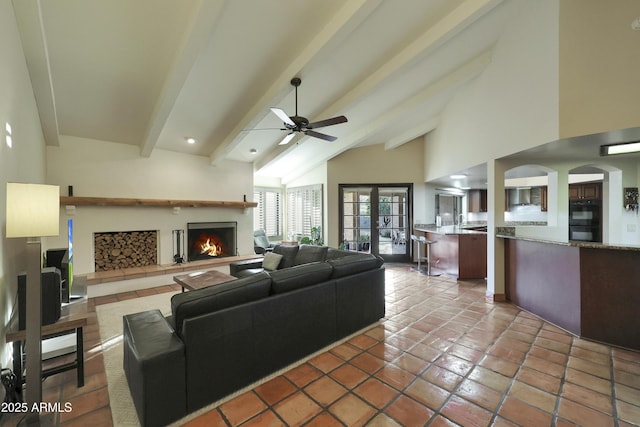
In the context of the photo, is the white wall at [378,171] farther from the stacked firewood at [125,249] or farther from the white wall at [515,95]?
the stacked firewood at [125,249]

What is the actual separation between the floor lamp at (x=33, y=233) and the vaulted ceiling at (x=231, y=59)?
181 centimetres

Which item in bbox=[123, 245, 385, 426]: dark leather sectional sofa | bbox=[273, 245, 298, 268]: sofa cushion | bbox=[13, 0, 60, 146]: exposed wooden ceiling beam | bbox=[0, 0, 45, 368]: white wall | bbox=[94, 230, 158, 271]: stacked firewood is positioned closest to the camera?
bbox=[123, 245, 385, 426]: dark leather sectional sofa

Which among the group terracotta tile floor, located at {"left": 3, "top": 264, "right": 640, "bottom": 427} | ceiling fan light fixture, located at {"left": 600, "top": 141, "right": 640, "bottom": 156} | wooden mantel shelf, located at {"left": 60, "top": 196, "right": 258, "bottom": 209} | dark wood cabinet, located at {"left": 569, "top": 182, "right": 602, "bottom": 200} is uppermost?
ceiling fan light fixture, located at {"left": 600, "top": 141, "right": 640, "bottom": 156}

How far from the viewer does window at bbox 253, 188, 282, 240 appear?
7.62 metres

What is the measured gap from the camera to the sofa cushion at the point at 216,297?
1779 millimetres

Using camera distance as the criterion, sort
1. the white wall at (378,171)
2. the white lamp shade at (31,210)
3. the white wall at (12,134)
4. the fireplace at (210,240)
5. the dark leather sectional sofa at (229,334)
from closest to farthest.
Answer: the white lamp shade at (31,210) < the dark leather sectional sofa at (229,334) < the white wall at (12,134) < the fireplace at (210,240) < the white wall at (378,171)

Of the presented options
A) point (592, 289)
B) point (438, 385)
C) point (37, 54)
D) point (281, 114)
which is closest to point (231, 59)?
point (281, 114)

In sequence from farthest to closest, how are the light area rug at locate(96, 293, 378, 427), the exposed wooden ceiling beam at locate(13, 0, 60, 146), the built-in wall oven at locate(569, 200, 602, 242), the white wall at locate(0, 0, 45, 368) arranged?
the built-in wall oven at locate(569, 200, 602, 242) < the exposed wooden ceiling beam at locate(13, 0, 60, 146) < the white wall at locate(0, 0, 45, 368) < the light area rug at locate(96, 293, 378, 427)

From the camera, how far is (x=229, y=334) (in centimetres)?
191

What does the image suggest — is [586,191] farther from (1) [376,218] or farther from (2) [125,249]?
(2) [125,249]

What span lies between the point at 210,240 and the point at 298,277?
417 centimetres

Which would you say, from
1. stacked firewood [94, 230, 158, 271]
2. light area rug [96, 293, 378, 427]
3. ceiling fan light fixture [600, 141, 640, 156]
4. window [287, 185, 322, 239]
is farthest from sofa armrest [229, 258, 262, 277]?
ceiling fan light fixture [600, 141, 640, 156]

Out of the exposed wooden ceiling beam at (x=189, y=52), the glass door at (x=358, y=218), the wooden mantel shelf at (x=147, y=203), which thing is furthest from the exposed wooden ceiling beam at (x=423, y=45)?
the wooden mantel shelf at (x=147, y=203)

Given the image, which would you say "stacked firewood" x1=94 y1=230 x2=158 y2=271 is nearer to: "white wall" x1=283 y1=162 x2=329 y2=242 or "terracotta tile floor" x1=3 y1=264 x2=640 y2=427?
"terracotta tile floor" x1=3 y1=264 x2=640 y2=427
